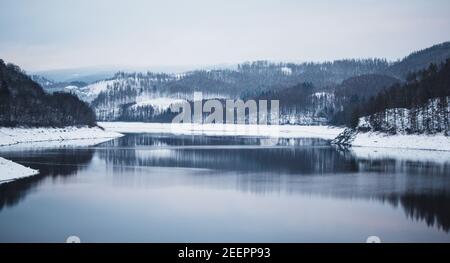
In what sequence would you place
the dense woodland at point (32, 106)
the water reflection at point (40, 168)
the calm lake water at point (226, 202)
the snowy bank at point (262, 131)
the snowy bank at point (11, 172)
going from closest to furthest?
the calm lake water at point (226, 202) < the water reflection at point (40, 168) < the snowy bank at point (11, 172) < the dense woodland at point (32, 106) < the snowy bank at point (262, 131)

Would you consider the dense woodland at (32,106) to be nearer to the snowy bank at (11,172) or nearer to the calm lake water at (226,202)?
the calm lake water at (226,202)

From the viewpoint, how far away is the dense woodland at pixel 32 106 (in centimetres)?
6950

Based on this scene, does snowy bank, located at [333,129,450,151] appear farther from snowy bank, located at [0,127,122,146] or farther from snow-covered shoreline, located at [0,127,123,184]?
snowy bank, located at [0,127,122,146]

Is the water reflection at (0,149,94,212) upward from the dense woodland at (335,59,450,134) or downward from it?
downward

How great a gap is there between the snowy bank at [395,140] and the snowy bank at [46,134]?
3423 centimetres

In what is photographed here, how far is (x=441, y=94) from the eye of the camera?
61938 millimetres

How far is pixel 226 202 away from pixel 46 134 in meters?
50.1

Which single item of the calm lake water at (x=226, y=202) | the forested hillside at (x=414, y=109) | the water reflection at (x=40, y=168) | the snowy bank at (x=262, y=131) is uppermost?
the forested hillside at (x=414, y=109)

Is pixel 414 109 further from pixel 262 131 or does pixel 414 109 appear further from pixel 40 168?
pixel 262 131

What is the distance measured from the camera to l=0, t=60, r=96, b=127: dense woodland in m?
69.5

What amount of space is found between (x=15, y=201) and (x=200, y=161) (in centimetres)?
1990

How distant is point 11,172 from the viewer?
2839 cm

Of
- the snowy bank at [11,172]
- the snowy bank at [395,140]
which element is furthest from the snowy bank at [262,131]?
the snowy bank at [11,172]

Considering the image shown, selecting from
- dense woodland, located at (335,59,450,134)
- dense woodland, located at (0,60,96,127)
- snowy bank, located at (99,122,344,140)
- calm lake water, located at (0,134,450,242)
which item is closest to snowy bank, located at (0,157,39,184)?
calm lake water, located at (0,134,450,242)
